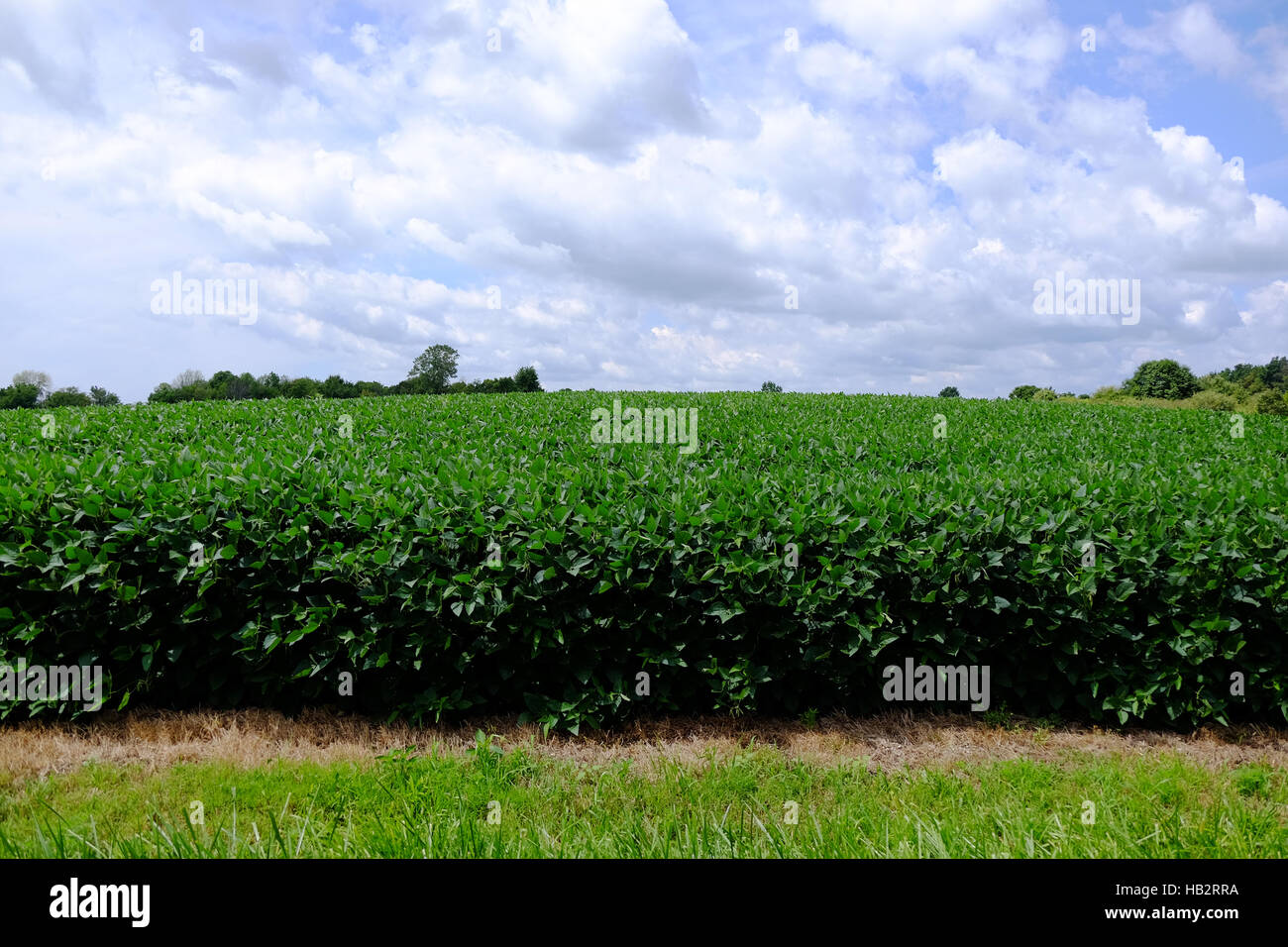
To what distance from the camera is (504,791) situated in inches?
156

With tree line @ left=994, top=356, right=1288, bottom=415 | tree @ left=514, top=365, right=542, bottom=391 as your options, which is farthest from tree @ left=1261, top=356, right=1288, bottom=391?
tree @ left=514, top=365, right=542, bottom=391

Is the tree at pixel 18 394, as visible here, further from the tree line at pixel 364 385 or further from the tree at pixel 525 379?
the tree at pixel 525 379

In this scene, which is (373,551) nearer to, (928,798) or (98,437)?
(928,798)

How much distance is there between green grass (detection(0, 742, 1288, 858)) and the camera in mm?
2791

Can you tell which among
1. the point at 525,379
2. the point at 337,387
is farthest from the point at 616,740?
the point at 337,387

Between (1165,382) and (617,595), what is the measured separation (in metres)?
50.9

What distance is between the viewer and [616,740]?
4797 mm

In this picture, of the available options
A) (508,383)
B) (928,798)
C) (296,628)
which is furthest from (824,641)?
(508,383)

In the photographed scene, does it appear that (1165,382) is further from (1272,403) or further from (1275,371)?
(1275,371)

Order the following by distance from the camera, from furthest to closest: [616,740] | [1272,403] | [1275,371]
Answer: [1275,371], [1272,403], [616,740]

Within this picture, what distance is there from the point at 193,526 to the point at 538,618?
2604 millimetres

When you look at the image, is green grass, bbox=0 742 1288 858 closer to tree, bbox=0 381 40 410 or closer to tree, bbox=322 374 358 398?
tree, bbox=322 374 358 398

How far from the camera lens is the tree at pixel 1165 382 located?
142 ft

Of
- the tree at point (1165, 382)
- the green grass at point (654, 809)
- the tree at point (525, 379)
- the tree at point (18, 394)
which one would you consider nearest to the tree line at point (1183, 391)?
the tree at point (1165, 382)
